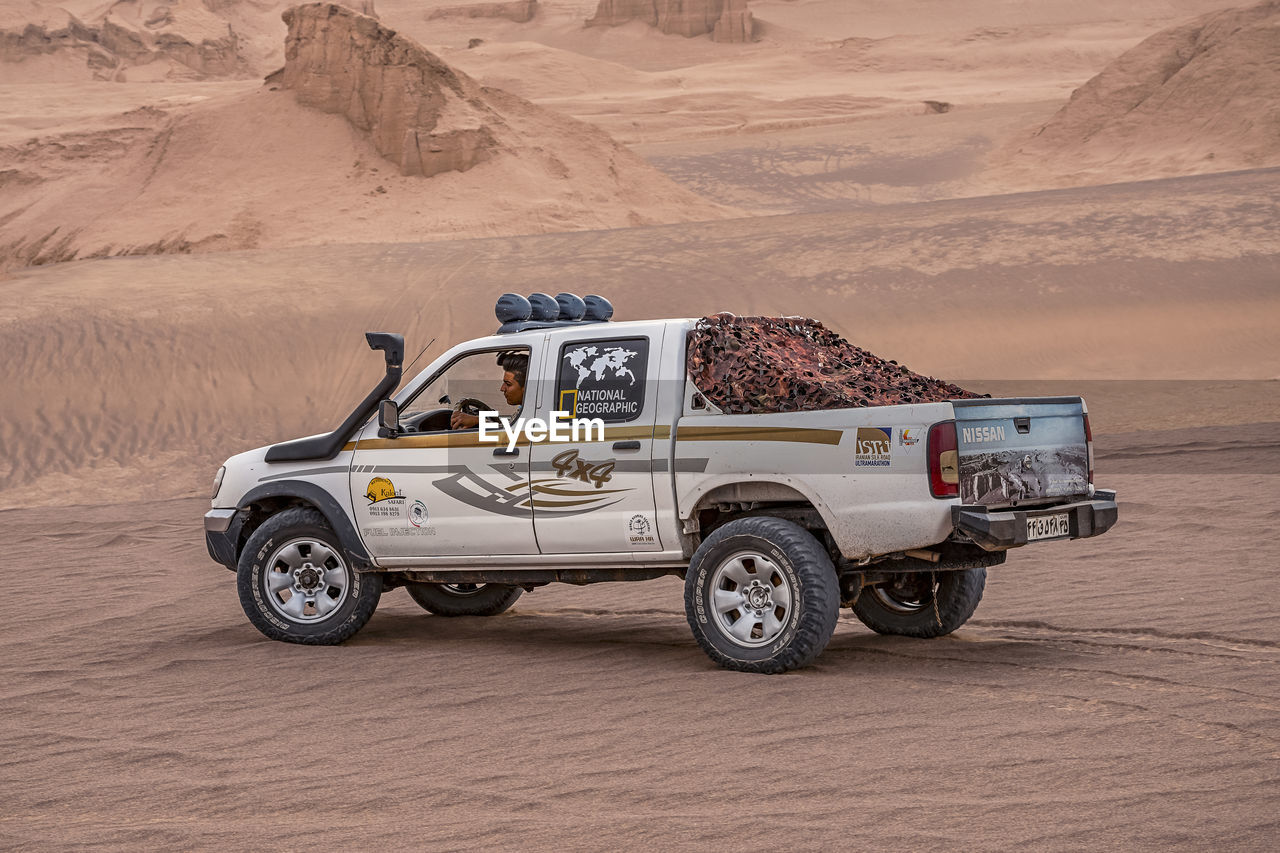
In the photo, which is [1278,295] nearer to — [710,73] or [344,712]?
[344,712]

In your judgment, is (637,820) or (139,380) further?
(139,380)

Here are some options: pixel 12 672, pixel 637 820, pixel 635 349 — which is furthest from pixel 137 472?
pixel 637 820

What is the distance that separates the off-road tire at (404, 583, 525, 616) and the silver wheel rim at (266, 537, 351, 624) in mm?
1174

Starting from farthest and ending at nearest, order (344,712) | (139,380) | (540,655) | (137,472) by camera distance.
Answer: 1. (139,380)
2. (137,472)
3. (540,655)
4. (344,712)

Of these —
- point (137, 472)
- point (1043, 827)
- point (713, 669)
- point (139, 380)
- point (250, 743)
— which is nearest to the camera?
point (1043, 827)

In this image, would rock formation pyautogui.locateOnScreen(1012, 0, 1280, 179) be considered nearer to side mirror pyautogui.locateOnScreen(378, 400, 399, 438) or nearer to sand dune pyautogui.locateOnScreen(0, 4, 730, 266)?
sand dune pyautogui.locateOnScreen(0, 4, 730, 266)

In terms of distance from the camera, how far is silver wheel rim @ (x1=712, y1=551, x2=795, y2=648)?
7.85 meters

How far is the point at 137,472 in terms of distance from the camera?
21500 millimetres

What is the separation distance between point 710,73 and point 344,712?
89.4 metres

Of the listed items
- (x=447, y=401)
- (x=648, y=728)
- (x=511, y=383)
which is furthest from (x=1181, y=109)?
(x=648, y=728)

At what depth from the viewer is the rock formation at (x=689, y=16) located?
360ft

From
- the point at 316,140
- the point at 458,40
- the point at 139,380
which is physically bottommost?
the point at 139,380

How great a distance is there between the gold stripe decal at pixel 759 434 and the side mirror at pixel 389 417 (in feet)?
5.63

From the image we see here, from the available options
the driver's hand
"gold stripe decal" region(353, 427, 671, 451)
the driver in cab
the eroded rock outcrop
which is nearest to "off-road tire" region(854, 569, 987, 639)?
"gold stripe decal" region(353, 427, 671, 451)
